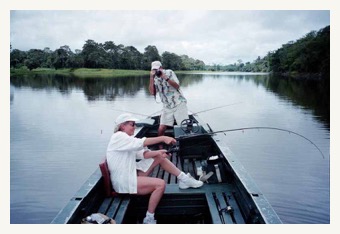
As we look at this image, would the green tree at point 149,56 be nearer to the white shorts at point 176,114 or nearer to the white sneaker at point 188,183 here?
the white shorts at point 176,114

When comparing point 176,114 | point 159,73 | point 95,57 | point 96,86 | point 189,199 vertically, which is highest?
point 95,57

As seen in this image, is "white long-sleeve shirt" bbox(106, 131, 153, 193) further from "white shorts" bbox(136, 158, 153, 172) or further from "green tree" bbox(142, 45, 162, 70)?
"green tree" bbox(142, 45, 162, 70)

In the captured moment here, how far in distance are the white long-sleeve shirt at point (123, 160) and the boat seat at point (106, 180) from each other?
1.9 inches

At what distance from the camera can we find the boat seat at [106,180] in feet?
12.2

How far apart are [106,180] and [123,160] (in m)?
0.43

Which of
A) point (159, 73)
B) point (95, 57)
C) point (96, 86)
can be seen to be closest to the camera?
point (159, 73)

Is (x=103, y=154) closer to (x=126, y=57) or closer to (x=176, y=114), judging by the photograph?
(x=176, y=114)

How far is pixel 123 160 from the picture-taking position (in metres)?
3.59

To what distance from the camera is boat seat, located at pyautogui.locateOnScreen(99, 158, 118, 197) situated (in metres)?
3.71

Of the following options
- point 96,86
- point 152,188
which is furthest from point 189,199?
point 96,86

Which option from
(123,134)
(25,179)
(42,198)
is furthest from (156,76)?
(25,179)

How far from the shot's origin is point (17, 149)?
9164mm

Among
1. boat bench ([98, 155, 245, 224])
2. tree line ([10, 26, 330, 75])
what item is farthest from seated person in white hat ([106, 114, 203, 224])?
tree line ([10, 26, 330, 75])

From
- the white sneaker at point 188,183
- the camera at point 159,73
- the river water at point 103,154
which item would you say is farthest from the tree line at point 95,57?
the white sneaker at point 188,183
